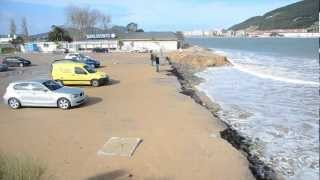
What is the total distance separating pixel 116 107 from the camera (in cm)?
2081

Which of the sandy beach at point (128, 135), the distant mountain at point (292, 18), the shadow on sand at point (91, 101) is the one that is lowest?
the sandy beach at point (128, 135)

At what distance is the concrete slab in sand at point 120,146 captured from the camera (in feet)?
41.4

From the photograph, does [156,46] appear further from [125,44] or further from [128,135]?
[128,135]

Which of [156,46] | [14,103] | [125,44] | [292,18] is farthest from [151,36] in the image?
[14,103]

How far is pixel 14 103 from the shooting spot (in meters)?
20.4

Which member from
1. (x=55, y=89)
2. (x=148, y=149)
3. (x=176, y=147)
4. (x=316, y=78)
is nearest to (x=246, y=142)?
(x=176, y=147)

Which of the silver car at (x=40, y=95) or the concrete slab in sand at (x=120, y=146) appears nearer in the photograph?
the concrete slab in sand at (x=120, y=146)

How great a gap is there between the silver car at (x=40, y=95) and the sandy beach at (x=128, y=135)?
0.42 m

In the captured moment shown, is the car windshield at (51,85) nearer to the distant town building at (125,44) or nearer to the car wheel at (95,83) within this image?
the car wheel at (95,83)

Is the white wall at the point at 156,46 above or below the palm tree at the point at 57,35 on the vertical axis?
below

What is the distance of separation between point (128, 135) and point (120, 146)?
5.13 feet

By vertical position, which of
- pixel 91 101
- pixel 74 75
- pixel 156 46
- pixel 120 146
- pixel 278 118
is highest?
pixel 156 46

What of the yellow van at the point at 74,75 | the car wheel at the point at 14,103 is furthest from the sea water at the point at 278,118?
the car wheel at the point at 14,103

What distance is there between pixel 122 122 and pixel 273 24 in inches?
5978
